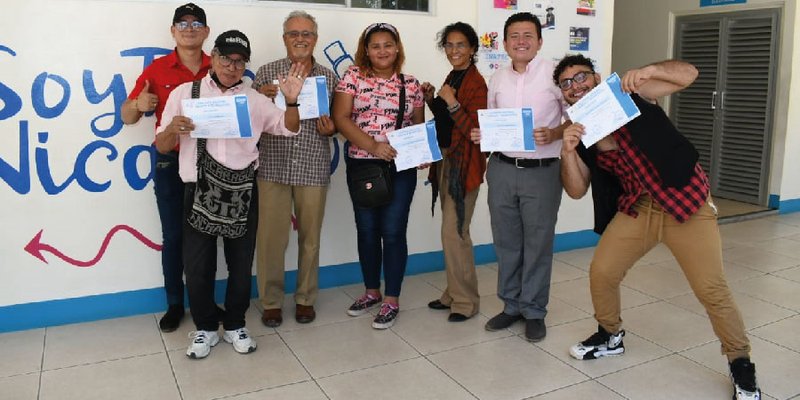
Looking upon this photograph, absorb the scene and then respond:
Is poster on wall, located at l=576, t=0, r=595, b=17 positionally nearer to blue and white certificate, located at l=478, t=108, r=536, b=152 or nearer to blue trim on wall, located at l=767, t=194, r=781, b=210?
blue and white certificate, located at l=478, t=108, r=536, b=152

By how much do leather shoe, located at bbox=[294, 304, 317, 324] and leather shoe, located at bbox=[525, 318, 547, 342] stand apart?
45.3 inches

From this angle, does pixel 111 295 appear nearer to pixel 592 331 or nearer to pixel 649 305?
pixel 592 331

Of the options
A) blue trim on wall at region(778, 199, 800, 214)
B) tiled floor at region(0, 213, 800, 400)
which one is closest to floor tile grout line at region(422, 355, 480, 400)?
tiled floor at region(0, 213, 800, 400)

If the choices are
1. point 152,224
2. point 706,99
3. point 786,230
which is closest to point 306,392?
point 152,224

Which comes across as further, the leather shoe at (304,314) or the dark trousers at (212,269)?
the leather shoe at (304,314)

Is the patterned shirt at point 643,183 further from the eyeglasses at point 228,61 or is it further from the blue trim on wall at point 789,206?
the blue trim on wall at point 789,206

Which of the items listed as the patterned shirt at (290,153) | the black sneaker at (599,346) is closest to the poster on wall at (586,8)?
the patterned shirt at (290,153)

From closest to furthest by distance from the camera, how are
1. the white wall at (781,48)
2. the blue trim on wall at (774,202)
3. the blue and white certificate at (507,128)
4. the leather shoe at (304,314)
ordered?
the blue and white certificate at (507,128) < the leather shoe at (304,314) < the white wall at (781,48) < the blue trim on wall at (774,202)

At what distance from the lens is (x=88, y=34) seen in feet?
10.8

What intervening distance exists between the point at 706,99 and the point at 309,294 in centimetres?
548

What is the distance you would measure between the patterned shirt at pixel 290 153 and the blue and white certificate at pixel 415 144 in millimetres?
428

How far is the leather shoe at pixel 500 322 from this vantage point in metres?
3.34

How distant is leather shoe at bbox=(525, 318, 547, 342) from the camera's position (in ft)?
10.5

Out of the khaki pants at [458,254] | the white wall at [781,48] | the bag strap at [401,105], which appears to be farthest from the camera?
the white wall at [781,48]
